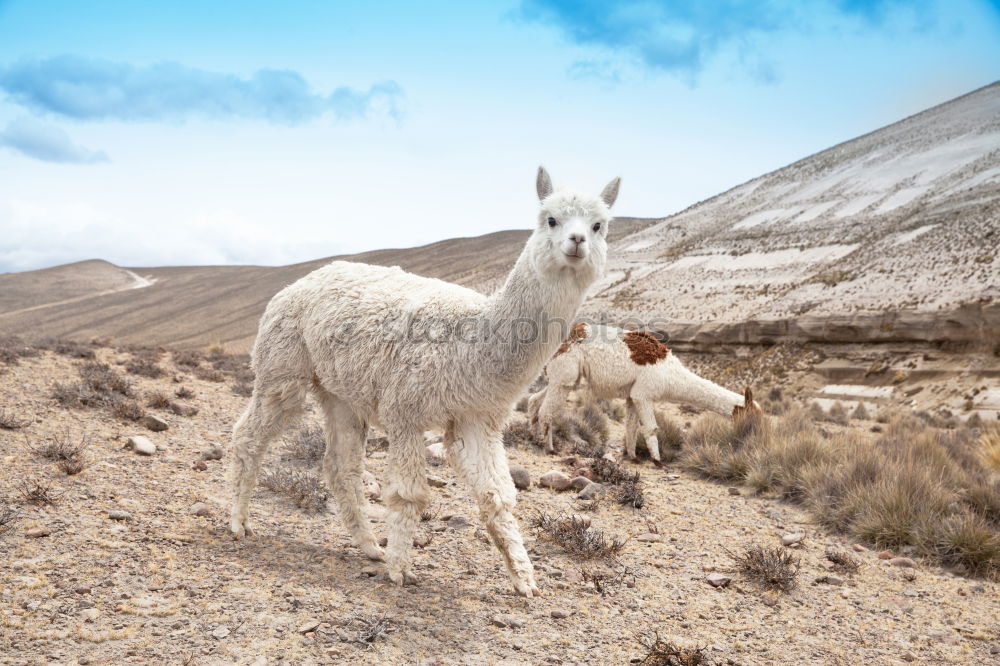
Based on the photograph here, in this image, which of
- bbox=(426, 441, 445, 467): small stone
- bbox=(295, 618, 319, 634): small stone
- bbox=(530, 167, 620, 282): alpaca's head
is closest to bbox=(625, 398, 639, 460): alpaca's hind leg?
bbox=(426, 441, 445, 467): small stone

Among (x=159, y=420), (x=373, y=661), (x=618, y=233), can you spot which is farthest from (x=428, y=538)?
(x=618, y=233)

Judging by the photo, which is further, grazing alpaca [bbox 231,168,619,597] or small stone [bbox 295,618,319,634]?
grazing alpaca [bbox 231,168,619,597]

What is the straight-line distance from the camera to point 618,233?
5619cm

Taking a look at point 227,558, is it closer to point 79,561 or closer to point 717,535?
point 79,561

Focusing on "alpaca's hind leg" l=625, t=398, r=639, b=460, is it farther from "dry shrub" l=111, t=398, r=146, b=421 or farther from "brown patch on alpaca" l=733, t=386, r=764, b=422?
"dry shrub" l=111, t=398, r=146, b=421

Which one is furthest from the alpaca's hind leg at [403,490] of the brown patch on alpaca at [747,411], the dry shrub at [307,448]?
the brown patch on alpaca at [747,411]

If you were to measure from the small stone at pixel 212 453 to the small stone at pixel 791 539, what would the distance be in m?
5.99

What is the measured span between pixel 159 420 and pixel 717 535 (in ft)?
21.4

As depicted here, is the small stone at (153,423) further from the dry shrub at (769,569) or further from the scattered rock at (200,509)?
the dry shrub at (769,569)

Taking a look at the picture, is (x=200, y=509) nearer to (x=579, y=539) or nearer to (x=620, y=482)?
(x=579, y=539)

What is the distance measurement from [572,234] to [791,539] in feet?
13.6

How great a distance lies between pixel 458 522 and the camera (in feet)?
19.0

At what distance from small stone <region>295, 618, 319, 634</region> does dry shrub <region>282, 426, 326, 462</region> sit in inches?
150

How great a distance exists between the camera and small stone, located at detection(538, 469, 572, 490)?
278 inches
